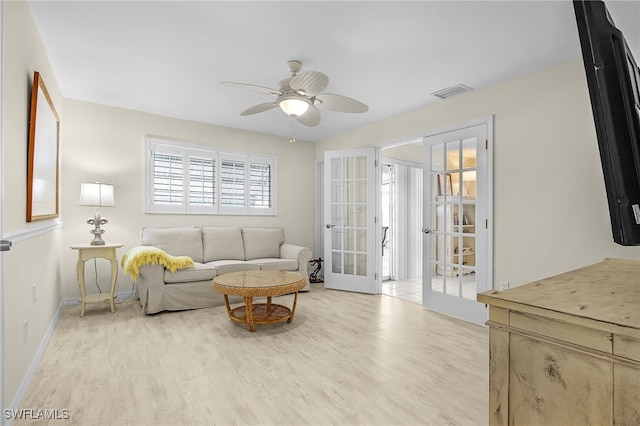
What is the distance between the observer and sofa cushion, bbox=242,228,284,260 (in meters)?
4.69

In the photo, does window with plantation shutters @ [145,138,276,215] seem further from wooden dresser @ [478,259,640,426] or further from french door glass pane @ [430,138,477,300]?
wooden dresser @ [478,259,640,426]

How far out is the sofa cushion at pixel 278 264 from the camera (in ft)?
14.0

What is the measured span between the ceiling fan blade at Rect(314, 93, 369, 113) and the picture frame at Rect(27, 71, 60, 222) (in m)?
1.99

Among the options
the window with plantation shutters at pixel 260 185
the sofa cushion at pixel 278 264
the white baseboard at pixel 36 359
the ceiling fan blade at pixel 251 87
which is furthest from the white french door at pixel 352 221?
the white baseboard at pixel 36 359

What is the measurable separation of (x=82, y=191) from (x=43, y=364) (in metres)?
1.85

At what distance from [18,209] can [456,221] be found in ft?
12.0

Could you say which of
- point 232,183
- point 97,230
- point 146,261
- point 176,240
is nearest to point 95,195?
point 97,230

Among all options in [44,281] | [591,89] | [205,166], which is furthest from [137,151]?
[591,89]

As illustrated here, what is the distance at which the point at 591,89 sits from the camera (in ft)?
2.46

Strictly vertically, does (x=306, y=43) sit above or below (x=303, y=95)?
above

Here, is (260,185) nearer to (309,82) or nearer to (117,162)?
→ (117,162)

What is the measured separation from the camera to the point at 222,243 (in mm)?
4469

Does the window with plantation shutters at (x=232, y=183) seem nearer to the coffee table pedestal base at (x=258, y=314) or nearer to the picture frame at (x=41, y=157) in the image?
the coffee table pedestal base at (x=258, y=314)

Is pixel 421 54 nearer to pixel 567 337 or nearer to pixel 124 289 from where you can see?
pixel 567 337
